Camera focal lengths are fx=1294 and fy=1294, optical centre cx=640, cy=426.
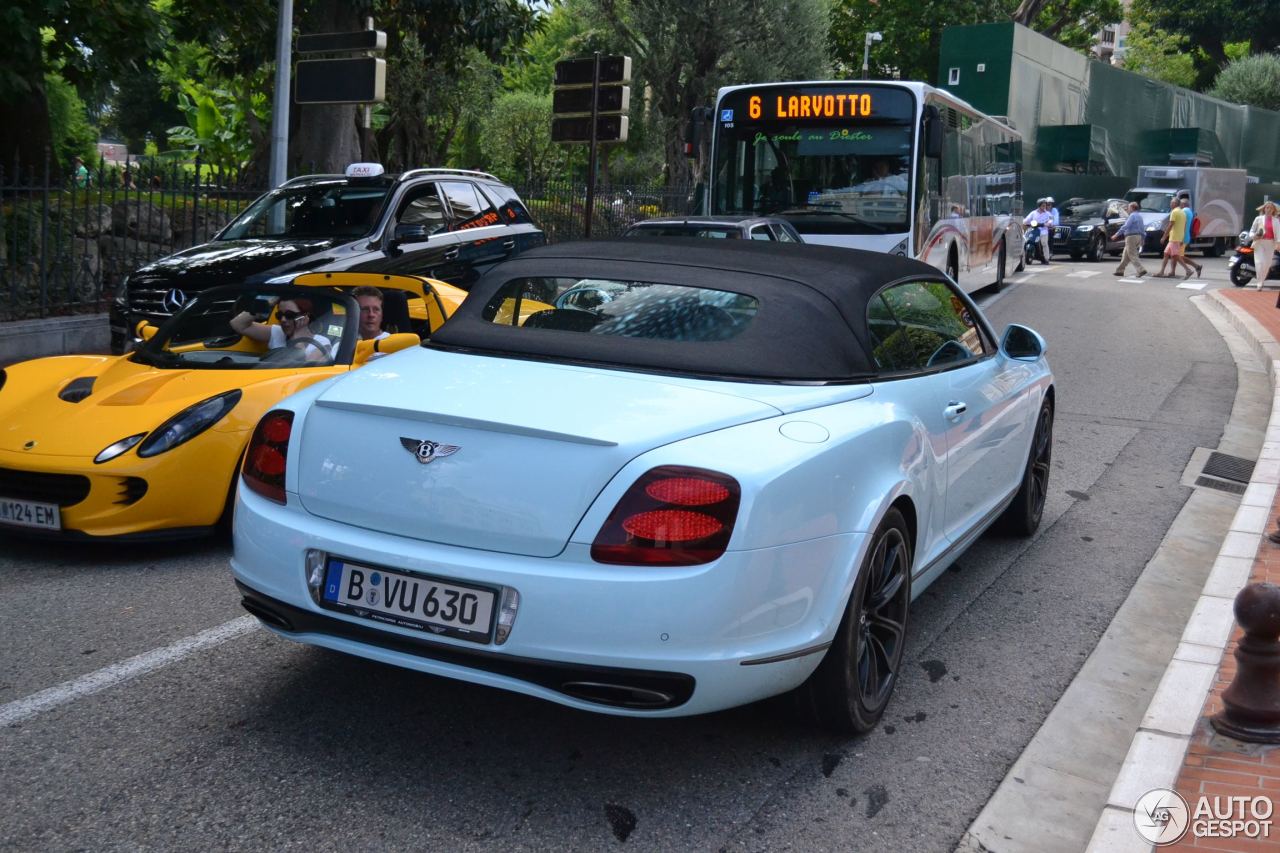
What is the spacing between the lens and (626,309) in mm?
4340

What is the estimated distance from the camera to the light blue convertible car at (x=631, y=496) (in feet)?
10.8

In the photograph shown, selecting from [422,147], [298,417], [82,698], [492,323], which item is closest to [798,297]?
[492,323]

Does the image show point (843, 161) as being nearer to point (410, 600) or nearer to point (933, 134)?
point (933, 134)

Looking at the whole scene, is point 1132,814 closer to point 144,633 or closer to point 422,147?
point 144,633

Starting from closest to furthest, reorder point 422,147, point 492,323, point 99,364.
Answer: point 492,323, point 99,364, point 422,147

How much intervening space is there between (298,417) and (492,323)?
2.95 feet

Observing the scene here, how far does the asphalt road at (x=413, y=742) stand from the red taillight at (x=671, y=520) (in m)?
0.72

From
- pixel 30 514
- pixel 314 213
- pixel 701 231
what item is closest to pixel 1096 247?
pixel 701 231

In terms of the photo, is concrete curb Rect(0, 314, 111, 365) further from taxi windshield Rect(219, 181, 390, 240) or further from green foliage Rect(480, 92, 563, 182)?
green foliage Rect(480, 92, 563, 182)

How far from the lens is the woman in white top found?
78.6 ft

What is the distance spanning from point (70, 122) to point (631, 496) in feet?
208

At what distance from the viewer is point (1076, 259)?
3553cm

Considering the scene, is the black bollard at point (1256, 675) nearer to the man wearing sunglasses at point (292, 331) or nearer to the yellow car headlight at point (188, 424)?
the yellow car headlight at point (188, 424)

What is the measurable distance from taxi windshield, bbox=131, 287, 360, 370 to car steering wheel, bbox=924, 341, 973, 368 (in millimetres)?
2946
